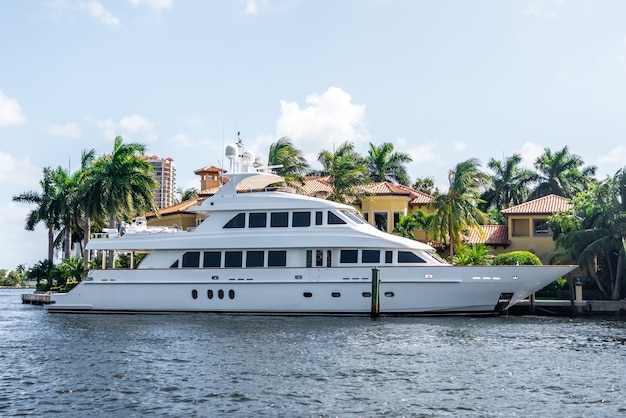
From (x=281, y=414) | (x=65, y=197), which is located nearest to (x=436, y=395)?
(x=281, y=414)

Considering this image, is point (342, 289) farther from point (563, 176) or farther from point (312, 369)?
point (563, 176)

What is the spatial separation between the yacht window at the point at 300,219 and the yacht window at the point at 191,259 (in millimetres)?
4216

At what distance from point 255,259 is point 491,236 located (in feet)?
70.4

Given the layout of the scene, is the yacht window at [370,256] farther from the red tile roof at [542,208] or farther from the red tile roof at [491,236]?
the red tile roof at [542,208]

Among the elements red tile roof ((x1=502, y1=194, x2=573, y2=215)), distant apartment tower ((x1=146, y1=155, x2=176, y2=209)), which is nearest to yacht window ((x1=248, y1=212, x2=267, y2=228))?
red tile roof ((x1=502, y1=194, x2=573, y2=215))

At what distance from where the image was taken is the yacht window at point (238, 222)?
28.5 metres

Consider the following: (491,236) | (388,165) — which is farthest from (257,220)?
(388,165)

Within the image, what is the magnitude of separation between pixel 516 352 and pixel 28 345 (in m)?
14.0

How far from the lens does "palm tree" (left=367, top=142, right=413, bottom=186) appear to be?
185 feet

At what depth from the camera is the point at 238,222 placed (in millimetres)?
→ 28562

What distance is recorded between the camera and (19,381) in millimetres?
14992

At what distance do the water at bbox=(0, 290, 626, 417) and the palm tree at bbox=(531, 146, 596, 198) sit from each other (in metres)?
32.3

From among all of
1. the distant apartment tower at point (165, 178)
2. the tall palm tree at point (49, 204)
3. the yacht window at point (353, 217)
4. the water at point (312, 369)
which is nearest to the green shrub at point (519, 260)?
the water at point (312, 369)

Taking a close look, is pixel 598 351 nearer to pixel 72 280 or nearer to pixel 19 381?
pixel 19 381
